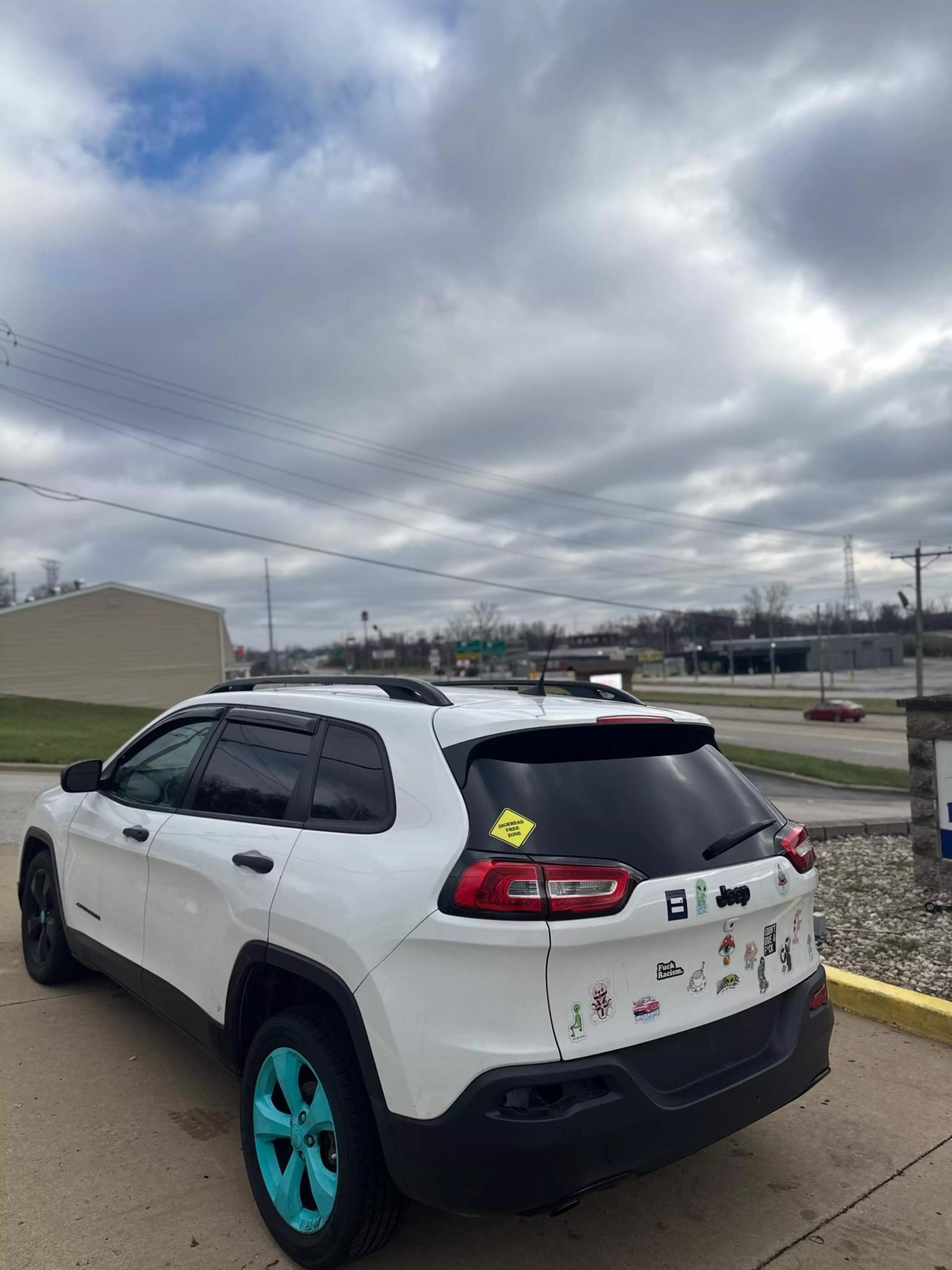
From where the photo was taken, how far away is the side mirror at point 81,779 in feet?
15.1

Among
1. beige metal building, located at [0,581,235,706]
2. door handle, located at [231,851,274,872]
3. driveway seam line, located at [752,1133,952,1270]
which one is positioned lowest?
driveway seam line, located at [752,1133,952,1270]

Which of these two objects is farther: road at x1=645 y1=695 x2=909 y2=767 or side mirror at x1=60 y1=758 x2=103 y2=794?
road at x1=645 y1=695 x2=909 y2=767

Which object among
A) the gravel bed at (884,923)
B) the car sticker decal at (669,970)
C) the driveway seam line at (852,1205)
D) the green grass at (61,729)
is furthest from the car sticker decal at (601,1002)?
the green grass at (61,729)

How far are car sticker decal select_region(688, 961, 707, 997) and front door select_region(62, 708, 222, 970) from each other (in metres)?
2.29

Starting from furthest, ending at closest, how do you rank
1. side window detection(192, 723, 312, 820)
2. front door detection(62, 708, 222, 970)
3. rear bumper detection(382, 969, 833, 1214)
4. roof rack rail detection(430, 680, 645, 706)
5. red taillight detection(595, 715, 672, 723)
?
front door detection(62, 708, 222, 970)
roof rack rail detection(430, 680, 645, 706)
side window detection(192, 723, 312, 820)
red taillight detection(595, 715, 672, 723)
rear bumper detection(382, 969, 833, 1214)

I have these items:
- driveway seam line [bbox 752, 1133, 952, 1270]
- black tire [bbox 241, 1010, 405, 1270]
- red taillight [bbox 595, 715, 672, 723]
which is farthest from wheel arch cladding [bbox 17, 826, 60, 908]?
→ driveway seam line [bbox 752, 1133, 952, 1270]

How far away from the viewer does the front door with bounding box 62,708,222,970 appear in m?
4.01

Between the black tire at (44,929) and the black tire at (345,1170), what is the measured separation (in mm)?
2582

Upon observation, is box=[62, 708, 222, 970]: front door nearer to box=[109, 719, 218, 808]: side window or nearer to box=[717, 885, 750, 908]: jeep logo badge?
box=[109, 719, 218, 808]: side window

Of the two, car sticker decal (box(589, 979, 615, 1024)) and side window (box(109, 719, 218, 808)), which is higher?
side window (box(109, 719, 218, 808))

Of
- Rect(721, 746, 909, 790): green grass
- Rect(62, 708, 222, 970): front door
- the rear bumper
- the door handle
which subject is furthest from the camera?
Rect(721, 746, 909, 790): green grass

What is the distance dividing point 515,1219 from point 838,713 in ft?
151

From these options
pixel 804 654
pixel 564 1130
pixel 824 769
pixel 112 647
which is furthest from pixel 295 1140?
pixel 804 654

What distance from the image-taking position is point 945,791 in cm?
620
